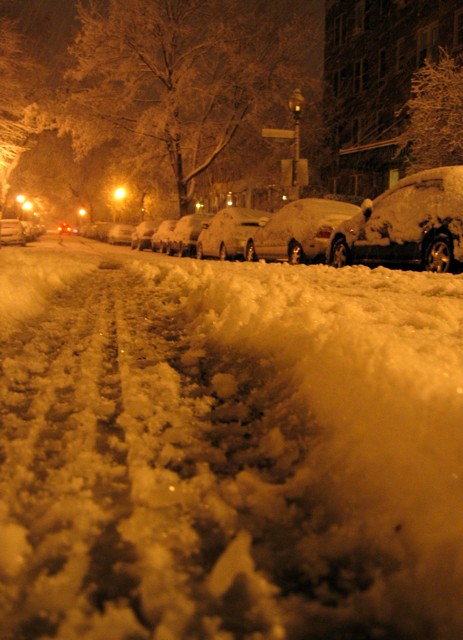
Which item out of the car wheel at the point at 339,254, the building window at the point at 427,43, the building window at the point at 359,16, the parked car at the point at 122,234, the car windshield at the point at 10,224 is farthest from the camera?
the parked car at the point at 122,234

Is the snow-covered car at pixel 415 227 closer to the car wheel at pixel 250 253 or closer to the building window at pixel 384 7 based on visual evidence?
the car wheel at pixel 250 253

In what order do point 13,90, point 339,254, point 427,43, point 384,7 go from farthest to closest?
point 384,7 < point 13,90 < point 427,43 < point 339,254

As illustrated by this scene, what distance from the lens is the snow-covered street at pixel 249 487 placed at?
167 cm

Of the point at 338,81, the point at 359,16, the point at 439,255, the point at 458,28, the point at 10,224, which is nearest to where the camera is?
the point at 439,255

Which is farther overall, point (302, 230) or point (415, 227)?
point (302, 230)

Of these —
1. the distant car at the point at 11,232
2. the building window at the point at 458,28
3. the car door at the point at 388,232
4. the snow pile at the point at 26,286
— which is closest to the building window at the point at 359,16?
the building window at the point at 458,28

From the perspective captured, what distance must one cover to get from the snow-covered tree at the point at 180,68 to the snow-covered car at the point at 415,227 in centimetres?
1591

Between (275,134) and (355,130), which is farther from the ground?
(355,130)

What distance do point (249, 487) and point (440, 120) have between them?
1668cm

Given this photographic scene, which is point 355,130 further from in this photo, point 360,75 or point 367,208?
point 367,208

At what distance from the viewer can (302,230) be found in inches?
468

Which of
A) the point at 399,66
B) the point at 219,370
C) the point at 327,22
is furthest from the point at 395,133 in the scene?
the point at 219,370

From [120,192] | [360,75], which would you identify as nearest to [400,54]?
[360,75]

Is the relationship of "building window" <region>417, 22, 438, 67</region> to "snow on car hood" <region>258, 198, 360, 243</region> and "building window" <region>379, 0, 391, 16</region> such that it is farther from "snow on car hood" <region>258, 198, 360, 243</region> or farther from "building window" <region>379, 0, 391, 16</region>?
"snow on car hood" <region>258, 198, 360, 243</region>
